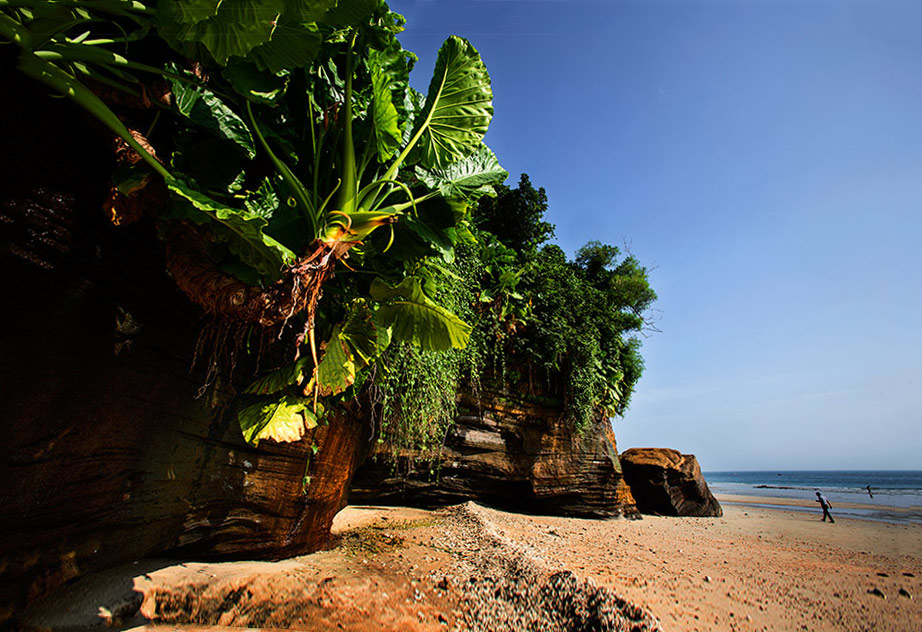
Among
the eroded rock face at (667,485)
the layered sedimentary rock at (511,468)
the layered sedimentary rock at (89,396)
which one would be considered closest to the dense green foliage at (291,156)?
the layered sedimentary rock at (89,396)

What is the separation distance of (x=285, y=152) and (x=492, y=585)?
338 cm

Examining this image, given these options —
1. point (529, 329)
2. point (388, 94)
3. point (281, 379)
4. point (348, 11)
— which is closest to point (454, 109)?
point (388, 94)

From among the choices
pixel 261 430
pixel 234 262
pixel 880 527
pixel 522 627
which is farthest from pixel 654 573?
pixel 880 527

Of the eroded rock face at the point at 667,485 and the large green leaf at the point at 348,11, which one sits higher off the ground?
the large green leaf at the point at 348,11

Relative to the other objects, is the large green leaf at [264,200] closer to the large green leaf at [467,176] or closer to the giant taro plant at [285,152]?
the giant taro plant at [285,152]

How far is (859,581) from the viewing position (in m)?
4.58

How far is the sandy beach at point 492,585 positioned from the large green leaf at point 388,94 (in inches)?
113

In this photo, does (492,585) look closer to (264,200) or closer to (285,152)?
(264,200)

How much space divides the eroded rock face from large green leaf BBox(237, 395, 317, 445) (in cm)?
987

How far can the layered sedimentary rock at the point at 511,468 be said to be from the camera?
6234 mm

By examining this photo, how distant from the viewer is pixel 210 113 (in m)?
1.98

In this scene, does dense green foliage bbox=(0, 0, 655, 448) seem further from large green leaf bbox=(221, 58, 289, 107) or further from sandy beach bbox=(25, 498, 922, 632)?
sandy beach bbox=(25, 498, 922, 632)

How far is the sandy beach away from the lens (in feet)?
7.48

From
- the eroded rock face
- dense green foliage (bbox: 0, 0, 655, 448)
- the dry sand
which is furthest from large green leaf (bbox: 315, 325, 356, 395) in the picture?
the eroded rock face
